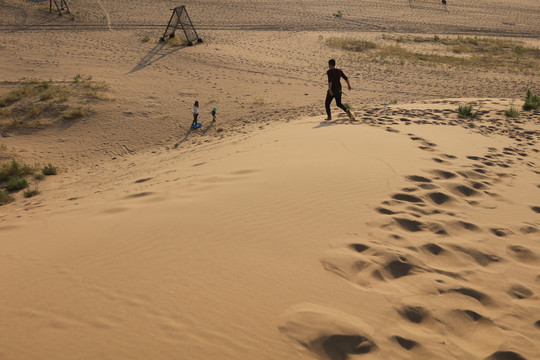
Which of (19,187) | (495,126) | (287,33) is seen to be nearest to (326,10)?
(287,33)

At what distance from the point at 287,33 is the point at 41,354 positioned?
85.5ft

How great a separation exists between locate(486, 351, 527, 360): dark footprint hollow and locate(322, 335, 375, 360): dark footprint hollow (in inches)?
30.6

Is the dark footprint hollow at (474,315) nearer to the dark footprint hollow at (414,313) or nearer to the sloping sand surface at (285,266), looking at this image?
the sloping sand surface at (285,266)

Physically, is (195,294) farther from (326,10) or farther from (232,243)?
(326,10)

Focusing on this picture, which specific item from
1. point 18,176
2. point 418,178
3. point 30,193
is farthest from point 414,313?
point 18,176

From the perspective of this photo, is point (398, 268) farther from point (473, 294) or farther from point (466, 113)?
point (466, 113)

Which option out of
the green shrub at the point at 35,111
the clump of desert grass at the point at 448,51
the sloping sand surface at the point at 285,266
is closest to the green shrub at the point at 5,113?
the green shrub at the point at 35,111

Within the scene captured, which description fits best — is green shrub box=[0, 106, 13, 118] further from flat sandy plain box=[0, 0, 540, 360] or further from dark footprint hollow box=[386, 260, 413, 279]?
dark footprint hollow box=[386, 260, 413, 279]

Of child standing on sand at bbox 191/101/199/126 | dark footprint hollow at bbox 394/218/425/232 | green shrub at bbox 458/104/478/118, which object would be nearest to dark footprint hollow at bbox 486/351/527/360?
dark footprint hollow at bbox 394/218/425/232

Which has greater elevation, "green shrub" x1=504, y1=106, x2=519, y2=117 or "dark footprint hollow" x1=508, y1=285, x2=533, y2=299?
"green shrub" x1=504, y1=106, x2=519, y2=117

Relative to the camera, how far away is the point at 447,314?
274 cm

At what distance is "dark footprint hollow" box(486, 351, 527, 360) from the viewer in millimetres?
2400

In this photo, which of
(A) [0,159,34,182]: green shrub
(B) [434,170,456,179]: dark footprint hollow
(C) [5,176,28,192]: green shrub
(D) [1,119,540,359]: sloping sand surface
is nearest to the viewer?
(D) [1,119,540,359]: sloping sand surface

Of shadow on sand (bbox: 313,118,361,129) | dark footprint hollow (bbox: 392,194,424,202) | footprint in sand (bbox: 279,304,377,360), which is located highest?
shadow on sand (bbox: 313,118,361,129)
